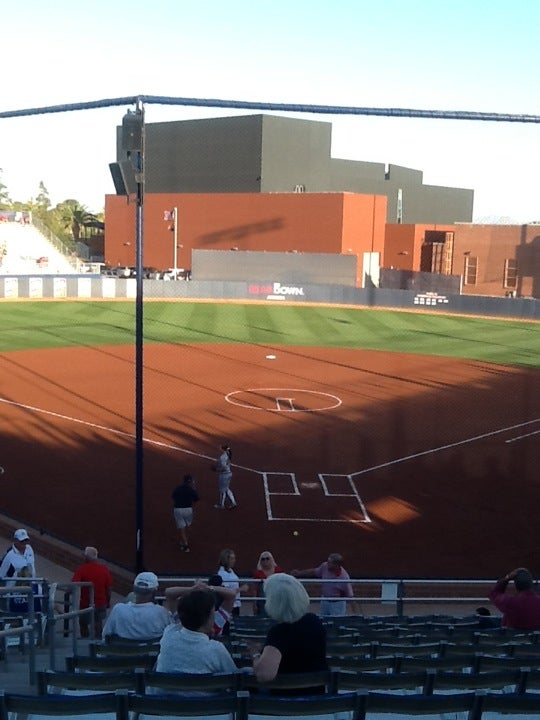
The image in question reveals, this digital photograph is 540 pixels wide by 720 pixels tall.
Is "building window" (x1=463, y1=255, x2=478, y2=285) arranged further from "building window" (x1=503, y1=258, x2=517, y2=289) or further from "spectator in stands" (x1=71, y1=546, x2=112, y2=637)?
"spectator in stands" (x1=71, y1=546, x2=112, y2=637)

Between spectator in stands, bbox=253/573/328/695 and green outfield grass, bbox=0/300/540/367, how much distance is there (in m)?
32.8

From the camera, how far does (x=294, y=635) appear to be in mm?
4602

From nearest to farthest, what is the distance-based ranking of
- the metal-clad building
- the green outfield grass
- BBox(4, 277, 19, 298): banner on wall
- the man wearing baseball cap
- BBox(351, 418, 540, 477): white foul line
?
the man wearing baseball cap
BBox(351, 418, 540, 477): white foul line
the green outfield grass
BBox(4, 277, 19, 298): banner on wall
the metal-clad building

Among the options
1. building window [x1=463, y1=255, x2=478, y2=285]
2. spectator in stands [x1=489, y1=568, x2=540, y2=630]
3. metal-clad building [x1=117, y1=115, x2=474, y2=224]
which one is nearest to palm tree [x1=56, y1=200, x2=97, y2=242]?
metal-clad building [x1=117, y1=115, x2=474, y2=224]

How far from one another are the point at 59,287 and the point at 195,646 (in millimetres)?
53721

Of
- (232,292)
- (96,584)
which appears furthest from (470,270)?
(96,584)

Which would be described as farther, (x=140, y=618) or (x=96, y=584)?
(x=96, y=584)

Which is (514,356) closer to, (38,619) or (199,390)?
(199,390)

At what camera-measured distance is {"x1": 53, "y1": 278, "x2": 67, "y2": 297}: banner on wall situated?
2203 inches

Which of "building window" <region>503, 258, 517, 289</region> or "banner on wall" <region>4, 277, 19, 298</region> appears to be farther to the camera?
"building window" <region>503, 258, 517, 289</region>

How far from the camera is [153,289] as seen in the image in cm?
5719

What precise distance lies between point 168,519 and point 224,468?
1474 mm

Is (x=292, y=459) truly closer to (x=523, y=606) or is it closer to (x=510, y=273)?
(x=523, y=606)

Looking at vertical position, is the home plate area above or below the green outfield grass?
below
